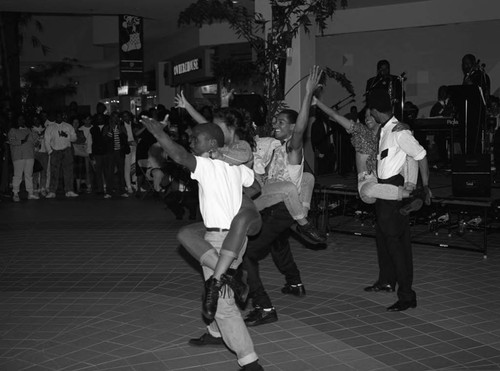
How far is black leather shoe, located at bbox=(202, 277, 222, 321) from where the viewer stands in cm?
452

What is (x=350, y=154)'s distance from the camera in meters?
13.5

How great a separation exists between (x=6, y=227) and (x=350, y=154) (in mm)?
6169

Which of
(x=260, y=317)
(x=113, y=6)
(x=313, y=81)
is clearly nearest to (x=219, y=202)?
(x=260, y=317)

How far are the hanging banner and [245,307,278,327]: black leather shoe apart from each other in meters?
15.7

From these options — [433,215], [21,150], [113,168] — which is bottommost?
[433,215]

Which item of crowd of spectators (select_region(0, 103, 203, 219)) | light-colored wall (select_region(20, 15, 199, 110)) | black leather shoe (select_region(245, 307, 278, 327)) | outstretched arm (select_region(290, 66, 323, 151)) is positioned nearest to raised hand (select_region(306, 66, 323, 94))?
outstretched arm (select_region(290, 66, 323, 151))

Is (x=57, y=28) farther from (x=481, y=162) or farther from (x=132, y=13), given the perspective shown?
(x=481, y=162)

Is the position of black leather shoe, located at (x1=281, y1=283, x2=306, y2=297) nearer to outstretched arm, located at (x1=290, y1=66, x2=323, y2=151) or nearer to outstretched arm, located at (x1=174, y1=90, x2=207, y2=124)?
outstretched arm, located at (x1=290, y1=66, x2=323, y2=151)

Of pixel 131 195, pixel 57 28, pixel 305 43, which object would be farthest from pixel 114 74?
pixel 305 43

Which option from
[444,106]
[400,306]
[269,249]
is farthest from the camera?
[444,106]

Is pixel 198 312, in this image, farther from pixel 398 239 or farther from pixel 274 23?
pixel 274 23

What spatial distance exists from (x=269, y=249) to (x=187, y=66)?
17943mm

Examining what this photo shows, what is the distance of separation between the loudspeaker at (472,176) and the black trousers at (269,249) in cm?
293

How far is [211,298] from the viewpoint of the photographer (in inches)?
178
